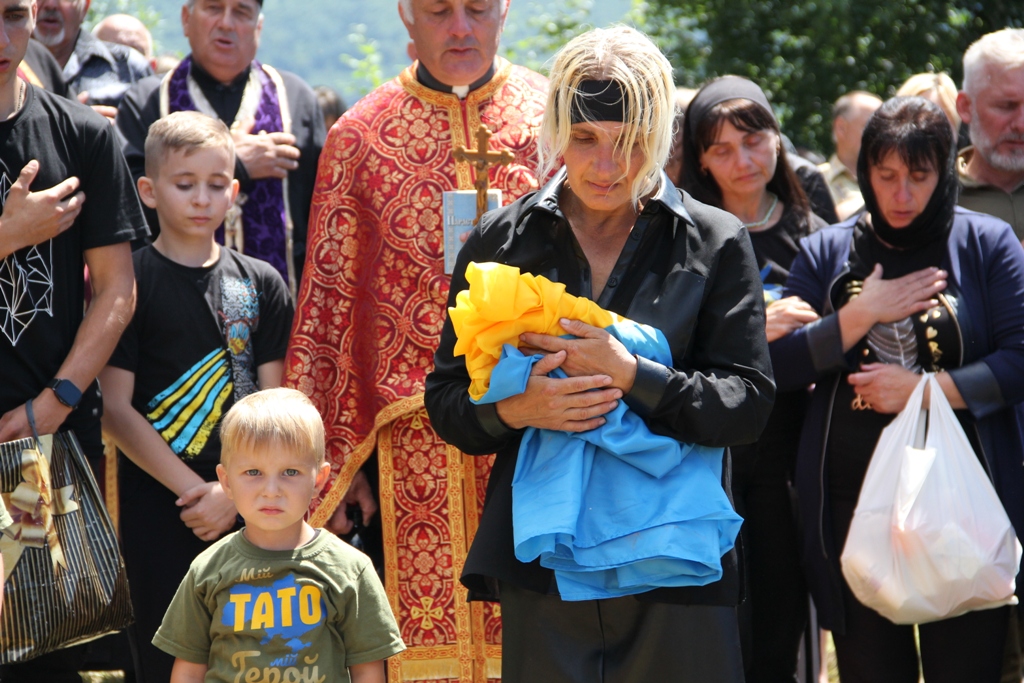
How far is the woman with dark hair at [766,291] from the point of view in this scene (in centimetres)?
460

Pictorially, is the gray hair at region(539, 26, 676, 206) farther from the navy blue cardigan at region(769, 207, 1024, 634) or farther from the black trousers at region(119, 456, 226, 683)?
the black trousers at region(119, 456, 226, 683)

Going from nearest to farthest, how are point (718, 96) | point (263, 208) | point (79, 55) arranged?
point (718, 96) < point (263, 208) < point (79, 55)

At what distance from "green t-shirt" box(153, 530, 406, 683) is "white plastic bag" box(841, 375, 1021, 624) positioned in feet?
5.13

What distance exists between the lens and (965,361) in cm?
411

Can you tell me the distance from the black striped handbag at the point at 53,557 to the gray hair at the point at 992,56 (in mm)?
3357

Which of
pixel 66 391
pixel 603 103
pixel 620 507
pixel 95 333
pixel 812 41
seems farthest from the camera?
pixel 812 41

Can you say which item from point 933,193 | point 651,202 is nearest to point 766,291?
point 933,193

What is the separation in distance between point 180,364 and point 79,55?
8.11 feet

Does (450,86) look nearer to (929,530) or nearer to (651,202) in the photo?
(651,202)

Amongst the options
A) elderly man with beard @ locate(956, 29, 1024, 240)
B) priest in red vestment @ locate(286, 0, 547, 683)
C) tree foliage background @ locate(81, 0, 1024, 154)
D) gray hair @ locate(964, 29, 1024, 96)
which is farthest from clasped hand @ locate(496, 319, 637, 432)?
tree foliage background @ locate(81, 0, 1024, 154)

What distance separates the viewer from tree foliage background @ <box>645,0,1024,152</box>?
36.1ft

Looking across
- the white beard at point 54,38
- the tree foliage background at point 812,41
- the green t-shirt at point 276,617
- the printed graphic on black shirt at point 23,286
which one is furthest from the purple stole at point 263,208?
the tree foliage background at point 812,41

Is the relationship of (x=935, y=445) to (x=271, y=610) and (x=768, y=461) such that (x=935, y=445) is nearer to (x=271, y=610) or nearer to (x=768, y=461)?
(x=768, y=461)

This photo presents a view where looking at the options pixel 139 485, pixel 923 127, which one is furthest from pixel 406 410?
pixel 923 127
